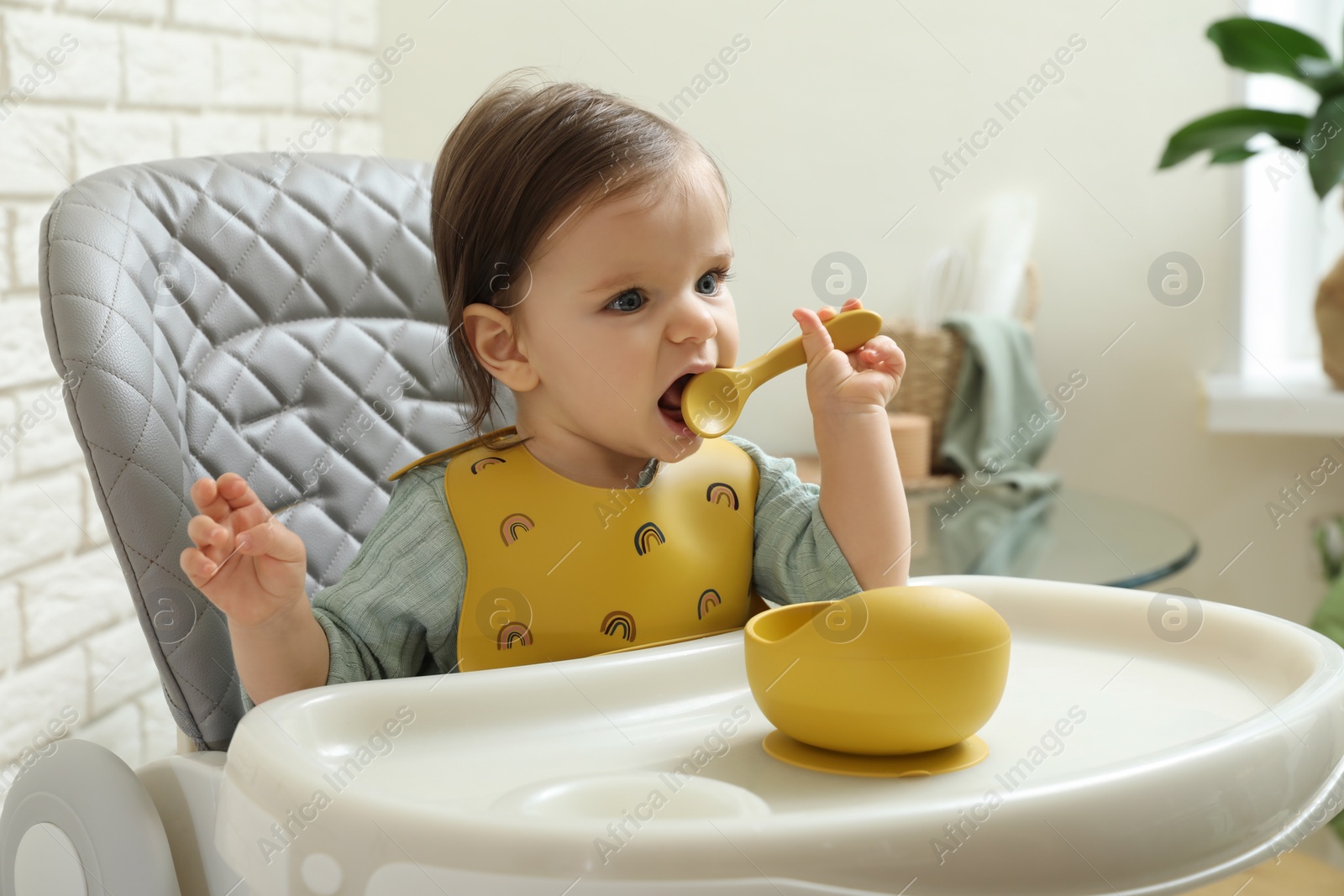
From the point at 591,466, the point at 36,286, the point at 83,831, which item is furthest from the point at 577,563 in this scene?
the point at 36,286

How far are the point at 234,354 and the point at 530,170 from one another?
0.31 metres

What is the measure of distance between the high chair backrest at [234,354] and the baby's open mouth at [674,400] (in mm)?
252

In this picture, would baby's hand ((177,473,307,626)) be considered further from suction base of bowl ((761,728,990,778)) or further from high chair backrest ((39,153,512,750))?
suction base of bowl ((761,728,990,778))

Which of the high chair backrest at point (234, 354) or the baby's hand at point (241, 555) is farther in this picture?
the high chair backrest at point (234, 354)

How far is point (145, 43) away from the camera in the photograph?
1410 millimetres

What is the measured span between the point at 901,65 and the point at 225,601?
63.0 inches

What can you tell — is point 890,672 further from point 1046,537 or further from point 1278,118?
point 1278,118

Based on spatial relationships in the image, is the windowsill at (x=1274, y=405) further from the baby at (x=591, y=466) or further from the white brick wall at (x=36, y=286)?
the white brick wall at (x=36, y=286)

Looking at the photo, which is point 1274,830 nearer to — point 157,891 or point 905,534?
point 905,534

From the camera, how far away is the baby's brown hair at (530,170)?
0.74 m

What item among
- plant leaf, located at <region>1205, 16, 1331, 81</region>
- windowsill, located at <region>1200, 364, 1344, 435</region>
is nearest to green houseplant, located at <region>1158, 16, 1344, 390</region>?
plant leaf, located at <region>1205, 16, 1331, 81</region>

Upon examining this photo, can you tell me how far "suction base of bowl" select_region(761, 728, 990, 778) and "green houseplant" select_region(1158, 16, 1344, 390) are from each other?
4.60 ft

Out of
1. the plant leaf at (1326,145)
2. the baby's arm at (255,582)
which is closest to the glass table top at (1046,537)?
the plant leaf at (1326,145)

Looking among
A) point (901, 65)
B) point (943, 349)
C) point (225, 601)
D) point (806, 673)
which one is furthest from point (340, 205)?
point (901, 65)
